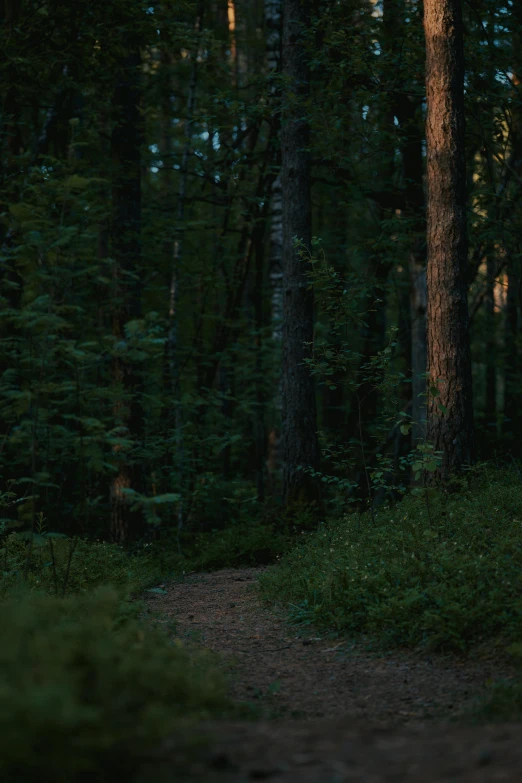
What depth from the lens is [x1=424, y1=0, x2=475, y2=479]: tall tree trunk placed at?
10555 millimetres

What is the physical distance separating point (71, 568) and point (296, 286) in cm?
615

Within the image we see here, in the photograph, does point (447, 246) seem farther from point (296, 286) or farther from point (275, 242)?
point (275, 242)

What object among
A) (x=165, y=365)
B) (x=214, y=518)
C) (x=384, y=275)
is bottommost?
(x=214, y=518)

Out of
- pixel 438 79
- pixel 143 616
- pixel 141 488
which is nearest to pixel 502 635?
pixel 143 616

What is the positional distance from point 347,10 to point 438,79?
14.5 ft

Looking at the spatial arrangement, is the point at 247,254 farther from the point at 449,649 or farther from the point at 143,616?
the point at 449,649

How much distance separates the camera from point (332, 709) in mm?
5492

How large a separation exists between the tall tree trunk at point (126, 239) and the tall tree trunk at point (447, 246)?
5314 mm

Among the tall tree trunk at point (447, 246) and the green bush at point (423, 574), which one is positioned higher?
the tall tree trunk at point (447, 246)

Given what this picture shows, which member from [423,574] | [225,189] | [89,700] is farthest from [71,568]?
[225,189]

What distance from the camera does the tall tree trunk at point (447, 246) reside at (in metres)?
10.6

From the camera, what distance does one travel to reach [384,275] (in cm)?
1752

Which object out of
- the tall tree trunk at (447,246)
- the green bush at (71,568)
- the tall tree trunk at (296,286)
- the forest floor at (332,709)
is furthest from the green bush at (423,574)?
the tall tree trunk at (296,286)

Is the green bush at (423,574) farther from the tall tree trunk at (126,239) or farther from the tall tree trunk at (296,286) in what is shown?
the tall tree trunk at (126,239)
